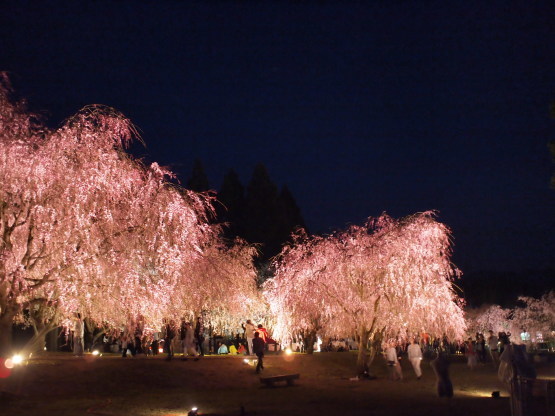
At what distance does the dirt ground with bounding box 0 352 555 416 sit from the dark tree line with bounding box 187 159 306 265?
118 feet

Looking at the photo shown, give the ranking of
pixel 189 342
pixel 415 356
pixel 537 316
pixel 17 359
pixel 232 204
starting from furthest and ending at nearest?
pixel 232 204 → pixel 537 316 → pixel 189 342 → pixel 415 356 → pixel 17 359

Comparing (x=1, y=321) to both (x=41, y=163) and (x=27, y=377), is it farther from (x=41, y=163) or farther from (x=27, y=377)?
(x=41, y=163)

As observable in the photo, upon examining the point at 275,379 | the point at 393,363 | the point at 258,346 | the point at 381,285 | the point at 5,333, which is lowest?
the point at 275,379

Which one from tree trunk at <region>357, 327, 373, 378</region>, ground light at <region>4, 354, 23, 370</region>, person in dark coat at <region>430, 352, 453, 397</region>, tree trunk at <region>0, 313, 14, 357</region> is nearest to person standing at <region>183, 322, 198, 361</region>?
tree trunk at <region>357, 327, 373, 378</region>

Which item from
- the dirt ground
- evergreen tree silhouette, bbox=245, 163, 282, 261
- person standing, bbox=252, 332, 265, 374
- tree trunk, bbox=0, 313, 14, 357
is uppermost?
evergreen tree silhouette, bbox=245, 163, 282, 261

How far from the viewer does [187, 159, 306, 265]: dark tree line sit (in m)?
63.0

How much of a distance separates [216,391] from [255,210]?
4395 centimetres

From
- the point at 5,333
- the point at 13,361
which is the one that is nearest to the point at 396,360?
the point at 13,361

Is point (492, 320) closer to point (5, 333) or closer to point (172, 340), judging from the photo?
point (172, 340)

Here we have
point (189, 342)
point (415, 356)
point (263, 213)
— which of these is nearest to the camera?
point (415, 356)

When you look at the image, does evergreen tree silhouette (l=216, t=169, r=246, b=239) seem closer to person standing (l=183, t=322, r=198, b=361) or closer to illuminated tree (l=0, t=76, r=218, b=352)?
person standing (l=183, t=322, r=198, b=361)

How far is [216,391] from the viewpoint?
20.4 metres

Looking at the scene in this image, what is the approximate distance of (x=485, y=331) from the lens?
244 feet

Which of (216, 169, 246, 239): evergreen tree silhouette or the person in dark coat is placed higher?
(216, 169, 246, 239): evergreen tree silhouette
